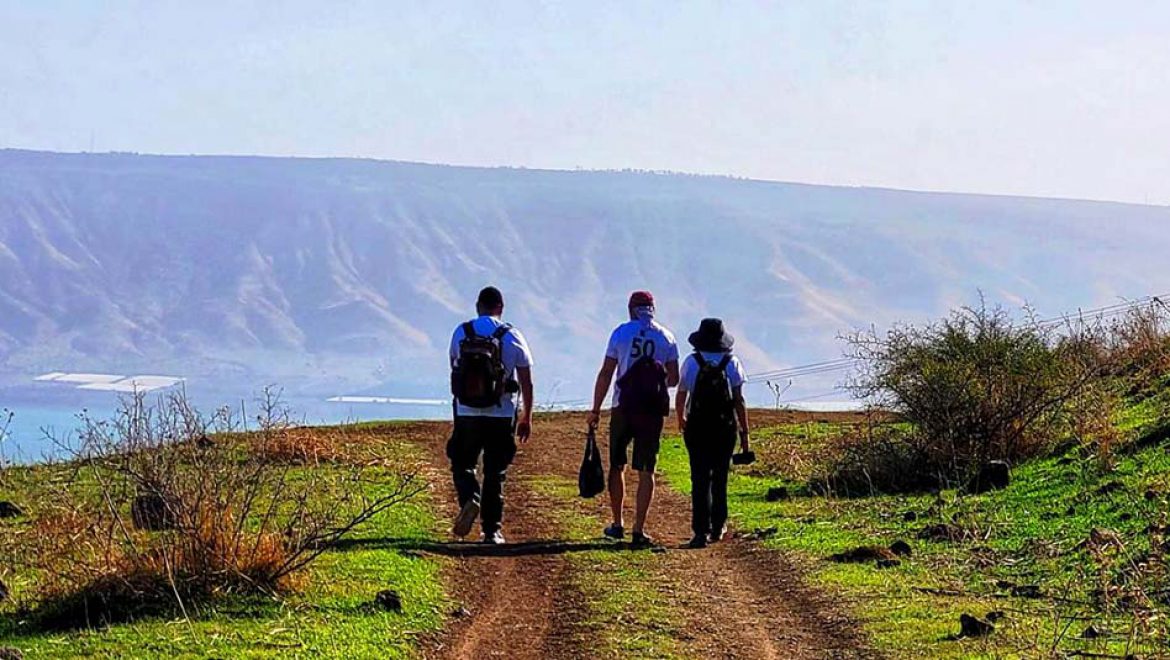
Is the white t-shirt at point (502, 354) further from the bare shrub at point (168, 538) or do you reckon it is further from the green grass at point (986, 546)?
the green grass at point (986, 546)

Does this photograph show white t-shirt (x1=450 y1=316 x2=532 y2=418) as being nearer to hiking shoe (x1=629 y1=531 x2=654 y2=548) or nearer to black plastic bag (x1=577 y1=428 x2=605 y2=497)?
black plastic bag (x1=577 y1=428 x2=605 y2=497)

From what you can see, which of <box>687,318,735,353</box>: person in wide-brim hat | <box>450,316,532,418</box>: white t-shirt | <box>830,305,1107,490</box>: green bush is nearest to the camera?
<box>450,316,532,418</box>: white t-shirt

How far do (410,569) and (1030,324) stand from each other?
1139cm

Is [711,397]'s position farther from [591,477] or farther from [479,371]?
[479,371]

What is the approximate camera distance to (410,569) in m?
12.5

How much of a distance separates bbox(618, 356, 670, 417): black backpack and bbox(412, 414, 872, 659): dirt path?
1.23 m

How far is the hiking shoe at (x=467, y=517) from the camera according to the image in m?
13.6

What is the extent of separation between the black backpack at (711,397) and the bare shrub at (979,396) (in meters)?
3.93

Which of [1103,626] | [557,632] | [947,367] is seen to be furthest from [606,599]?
[947,367]

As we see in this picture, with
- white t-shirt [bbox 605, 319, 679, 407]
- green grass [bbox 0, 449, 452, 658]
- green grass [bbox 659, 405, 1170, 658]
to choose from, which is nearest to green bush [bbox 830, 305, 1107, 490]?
green grass [bbox 659, 405, 1170, 658]

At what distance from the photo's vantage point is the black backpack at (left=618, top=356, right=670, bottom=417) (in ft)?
45.8

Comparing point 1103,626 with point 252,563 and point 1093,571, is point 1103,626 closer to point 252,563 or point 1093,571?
point 1093,571

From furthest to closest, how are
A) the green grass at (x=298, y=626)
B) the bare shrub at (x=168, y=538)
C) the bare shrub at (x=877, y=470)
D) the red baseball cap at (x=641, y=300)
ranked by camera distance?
1. the bare shrub at (x=877, y=470)
2. the red baseball cap at (x=641, y=300)
3. the bare shrub at (x=168, y=538)
4. the green grass at (x=298, y=626)

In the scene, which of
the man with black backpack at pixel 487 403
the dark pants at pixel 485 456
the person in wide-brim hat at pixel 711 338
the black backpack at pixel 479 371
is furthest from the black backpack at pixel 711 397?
the black backpack at pixel 479 371
